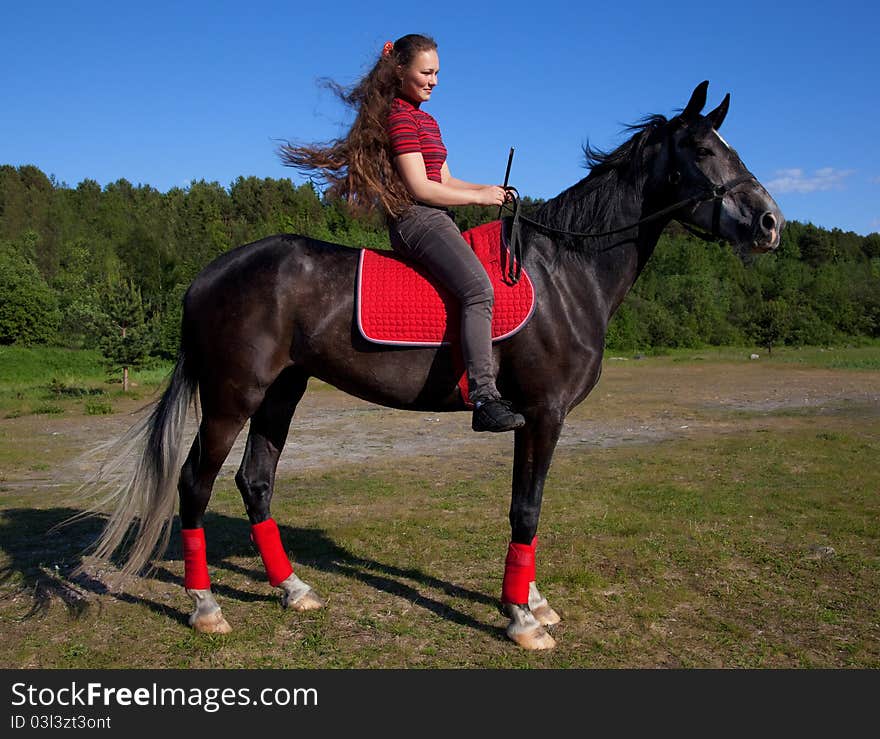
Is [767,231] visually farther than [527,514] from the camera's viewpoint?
No

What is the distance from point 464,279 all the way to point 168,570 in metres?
3.43

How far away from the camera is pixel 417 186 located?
3.93 metres

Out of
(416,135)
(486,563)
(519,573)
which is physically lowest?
(486,563)

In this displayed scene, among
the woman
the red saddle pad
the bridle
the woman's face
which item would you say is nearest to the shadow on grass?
the woman

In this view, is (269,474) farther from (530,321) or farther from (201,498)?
(530,321)

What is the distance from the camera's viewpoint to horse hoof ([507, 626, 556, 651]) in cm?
388

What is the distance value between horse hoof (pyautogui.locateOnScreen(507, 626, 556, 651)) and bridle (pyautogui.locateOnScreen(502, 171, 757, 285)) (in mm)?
2036

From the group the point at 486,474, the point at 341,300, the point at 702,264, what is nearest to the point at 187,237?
the point at 702,264

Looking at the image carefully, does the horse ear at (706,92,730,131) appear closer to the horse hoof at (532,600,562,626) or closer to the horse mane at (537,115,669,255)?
the horse mane at (537,115,669,255)

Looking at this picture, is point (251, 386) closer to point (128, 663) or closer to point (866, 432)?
point (128, 663)

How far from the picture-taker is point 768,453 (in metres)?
9.93

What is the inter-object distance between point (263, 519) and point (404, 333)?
179 centimetres

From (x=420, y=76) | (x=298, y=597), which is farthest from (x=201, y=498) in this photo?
(x=420, y=76)

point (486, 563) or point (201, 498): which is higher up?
point (201, 498)
